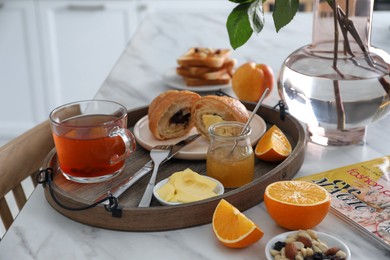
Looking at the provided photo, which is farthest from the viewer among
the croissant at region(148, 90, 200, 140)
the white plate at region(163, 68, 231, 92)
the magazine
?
the white plate at region(163, 68, 231, 92)

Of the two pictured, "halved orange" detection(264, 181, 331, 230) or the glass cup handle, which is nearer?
"halved orange" detection(264, 181, 331, 230)

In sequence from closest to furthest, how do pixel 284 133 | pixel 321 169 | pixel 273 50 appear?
pixel 321 169 < pixel 284 133 < pixel 273 50

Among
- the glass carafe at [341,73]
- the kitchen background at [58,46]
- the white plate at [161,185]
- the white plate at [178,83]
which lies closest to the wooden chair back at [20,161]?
the white plate at [161,185]

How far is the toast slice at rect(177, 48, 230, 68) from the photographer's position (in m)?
1.69

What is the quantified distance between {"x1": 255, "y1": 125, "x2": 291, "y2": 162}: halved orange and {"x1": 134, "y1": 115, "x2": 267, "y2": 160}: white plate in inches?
2.2

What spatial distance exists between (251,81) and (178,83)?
0.27 meters

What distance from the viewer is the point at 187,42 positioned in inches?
82.9

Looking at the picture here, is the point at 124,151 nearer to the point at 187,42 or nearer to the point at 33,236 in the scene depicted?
the point at 33,236

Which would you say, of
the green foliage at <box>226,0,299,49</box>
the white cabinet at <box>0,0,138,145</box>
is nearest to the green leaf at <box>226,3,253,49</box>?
the green foliage at <box>226,0,299,49</box>

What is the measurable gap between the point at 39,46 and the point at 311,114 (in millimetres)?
2409

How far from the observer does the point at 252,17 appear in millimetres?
1072

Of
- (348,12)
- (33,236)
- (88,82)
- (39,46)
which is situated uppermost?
(348,12)

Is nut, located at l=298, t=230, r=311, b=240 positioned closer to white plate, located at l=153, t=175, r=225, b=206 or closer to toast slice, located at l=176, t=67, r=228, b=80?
white plate, located at l=153, t=175, r=225, b=206

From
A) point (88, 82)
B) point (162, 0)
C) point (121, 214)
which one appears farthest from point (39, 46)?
point (121, 214)
